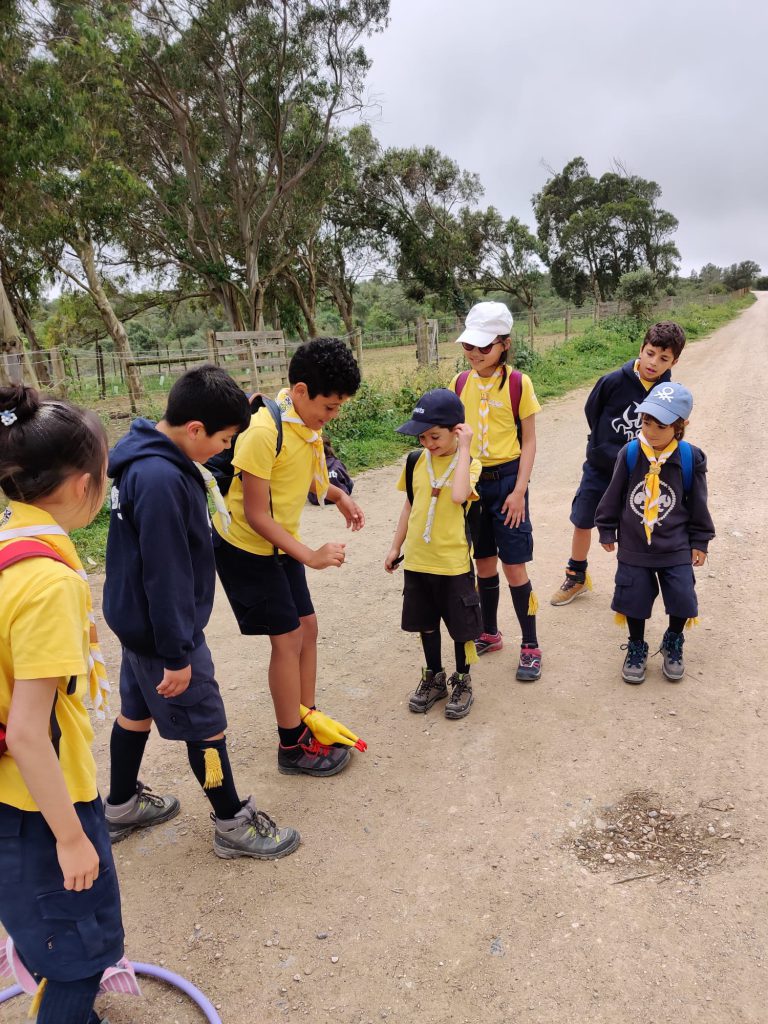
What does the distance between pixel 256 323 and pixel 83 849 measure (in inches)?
875

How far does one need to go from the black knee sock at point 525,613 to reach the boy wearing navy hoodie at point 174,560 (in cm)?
173

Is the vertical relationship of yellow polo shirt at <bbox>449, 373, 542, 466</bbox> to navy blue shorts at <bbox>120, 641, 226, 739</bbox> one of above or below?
above

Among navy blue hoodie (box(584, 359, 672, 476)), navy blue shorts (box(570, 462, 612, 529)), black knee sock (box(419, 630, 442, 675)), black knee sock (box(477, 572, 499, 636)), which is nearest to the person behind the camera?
black knee sock (box(419, 630, 442, 675))

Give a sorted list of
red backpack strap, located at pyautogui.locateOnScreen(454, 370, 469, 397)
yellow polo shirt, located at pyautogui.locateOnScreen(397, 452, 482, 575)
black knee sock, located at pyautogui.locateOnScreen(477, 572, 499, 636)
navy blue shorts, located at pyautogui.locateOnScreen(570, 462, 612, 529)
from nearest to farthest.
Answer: yellow polo shirt, located at pyautogui.locateOnScreen(397, 452, 482, 575) → red backpack strap, located at pyautogui.locateOnScreen(454, 370, 469, 397) → black knee sock, located at pyautogui.locateOnScreen(477, 572, 499, 636) → navy blue shorts, located at pyautogui.locateOnScreen(570, 462, 612, 529)

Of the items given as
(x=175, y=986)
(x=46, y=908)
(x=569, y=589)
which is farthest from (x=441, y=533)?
(x=46, y=908)

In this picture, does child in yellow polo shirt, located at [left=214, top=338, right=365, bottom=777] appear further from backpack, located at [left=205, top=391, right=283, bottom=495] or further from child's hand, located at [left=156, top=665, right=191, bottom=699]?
child's hand, located at [left=156, top=665, right=191, bottom=699]

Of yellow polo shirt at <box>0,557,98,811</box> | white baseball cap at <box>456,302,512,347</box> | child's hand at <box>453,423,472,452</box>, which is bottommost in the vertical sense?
yellow polo shirt at <box>0,557,98,811</box>

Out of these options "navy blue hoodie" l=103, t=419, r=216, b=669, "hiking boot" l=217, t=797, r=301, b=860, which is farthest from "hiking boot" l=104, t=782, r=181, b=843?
"navy blue hoodie" l=103, t=419, r=216, b=669

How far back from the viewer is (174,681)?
78.0 inches

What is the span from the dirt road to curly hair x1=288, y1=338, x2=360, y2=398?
5.29ft

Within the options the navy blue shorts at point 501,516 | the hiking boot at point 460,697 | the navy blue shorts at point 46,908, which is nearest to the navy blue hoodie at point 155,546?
the navy blue shorts at point 46,908

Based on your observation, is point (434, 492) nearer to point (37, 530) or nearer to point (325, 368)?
point (325, 368)

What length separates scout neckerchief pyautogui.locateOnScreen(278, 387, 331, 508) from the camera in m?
2.56

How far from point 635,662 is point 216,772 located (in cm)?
215
